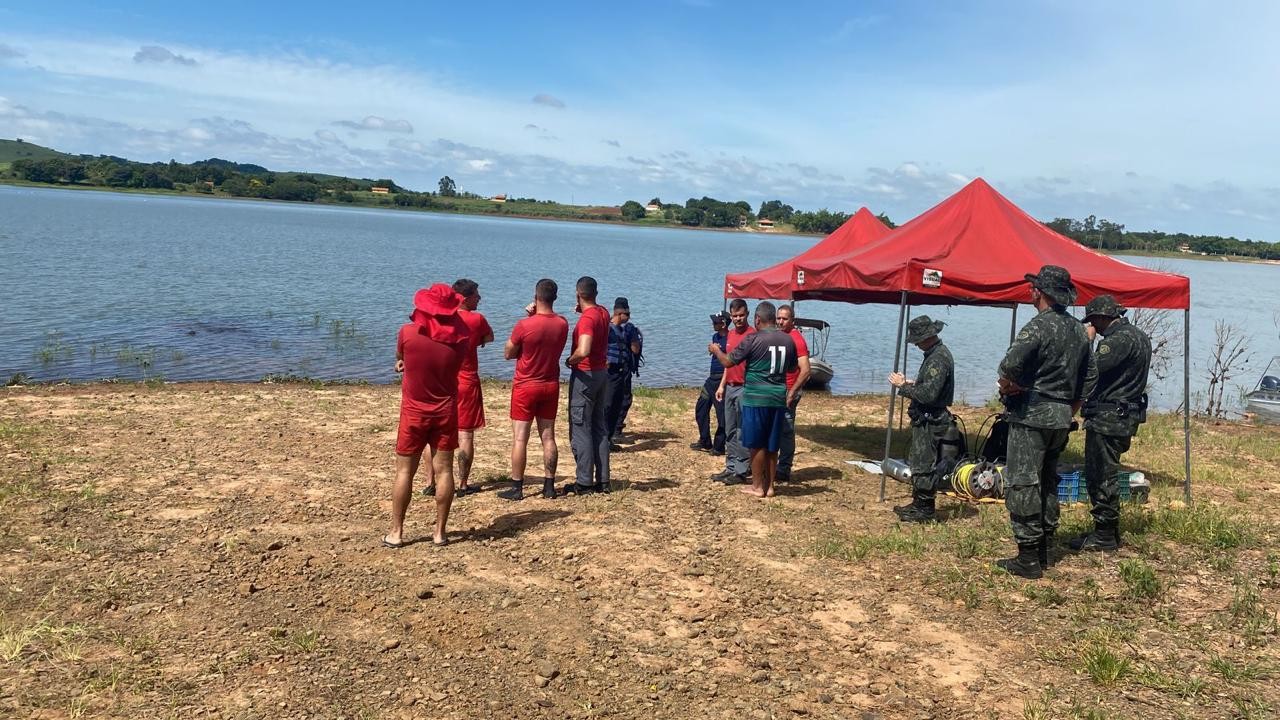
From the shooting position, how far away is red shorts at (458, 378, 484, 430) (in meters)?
7.55

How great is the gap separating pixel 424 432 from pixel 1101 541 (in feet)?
18.0

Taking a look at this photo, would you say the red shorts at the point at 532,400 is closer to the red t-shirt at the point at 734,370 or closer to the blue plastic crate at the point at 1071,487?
the red t-shirt at the point at 734,370

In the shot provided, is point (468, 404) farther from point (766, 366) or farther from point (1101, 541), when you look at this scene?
point (1101, 541)

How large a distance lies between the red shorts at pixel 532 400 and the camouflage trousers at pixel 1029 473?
3.78 meters

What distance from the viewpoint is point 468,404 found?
24.8 ft

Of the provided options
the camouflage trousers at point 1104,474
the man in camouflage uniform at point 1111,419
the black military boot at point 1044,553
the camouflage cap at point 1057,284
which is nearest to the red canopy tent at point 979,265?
the man in camouflage uniform at point 1111,419

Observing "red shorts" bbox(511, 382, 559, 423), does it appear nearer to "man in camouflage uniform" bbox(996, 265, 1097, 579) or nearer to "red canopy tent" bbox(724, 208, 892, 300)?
"man in camouflage uniform" bbox(996, 265, 1097, 579)

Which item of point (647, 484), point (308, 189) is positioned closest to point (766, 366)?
point (647, 484)

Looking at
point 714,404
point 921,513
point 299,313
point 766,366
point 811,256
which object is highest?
point 811,256

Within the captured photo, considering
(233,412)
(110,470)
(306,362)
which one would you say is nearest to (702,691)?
(110,470)

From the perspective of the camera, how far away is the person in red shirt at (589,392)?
7.73m

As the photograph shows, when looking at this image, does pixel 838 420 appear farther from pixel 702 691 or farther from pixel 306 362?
pixel 306 362

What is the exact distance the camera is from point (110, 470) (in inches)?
328

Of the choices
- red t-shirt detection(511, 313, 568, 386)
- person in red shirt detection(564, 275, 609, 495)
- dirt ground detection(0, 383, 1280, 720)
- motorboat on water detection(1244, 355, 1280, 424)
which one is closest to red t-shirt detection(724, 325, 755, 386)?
dirt ground detection(0, 383, 1280, 720)
